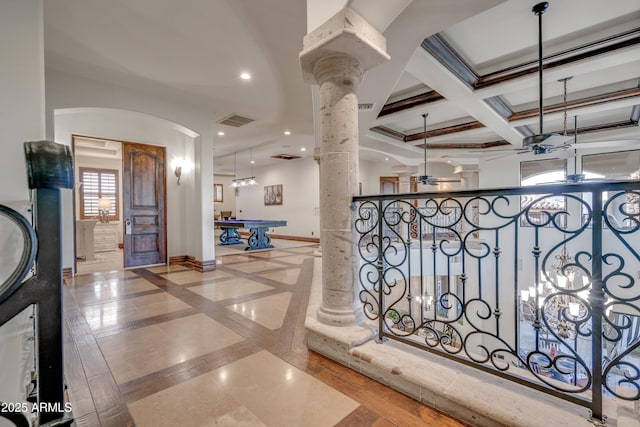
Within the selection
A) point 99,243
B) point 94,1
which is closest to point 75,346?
point 94,1

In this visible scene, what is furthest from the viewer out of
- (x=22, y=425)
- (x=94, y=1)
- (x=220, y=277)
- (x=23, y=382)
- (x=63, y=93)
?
(x=220, y=277)

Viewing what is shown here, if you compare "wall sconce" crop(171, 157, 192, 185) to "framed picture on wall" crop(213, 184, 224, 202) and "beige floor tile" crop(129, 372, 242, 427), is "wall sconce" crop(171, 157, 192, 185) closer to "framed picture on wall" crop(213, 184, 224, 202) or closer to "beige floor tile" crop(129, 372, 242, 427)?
"beige floor tile" crop(129, 372, 242, 427)

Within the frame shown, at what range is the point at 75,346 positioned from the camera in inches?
91.7

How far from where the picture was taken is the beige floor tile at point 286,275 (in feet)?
14.7

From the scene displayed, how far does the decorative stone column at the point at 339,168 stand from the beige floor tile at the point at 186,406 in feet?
2.80

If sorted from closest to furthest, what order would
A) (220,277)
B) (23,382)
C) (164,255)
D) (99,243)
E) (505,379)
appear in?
(23,382) → (505,379) → (220,277) → (164,255) → (99,243)

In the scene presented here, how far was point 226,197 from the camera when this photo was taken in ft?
47.4

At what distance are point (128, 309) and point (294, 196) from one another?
818 centimetres

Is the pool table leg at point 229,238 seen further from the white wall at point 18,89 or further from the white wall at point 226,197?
the white wall at point 18,89

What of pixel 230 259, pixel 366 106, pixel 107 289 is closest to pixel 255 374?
pixel 107 289

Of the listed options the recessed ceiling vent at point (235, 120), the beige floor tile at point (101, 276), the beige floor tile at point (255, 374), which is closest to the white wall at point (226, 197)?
the recessed ceiling vent at point (235, 120)

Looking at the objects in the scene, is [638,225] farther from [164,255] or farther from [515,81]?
[164,255]

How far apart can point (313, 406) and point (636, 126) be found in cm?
867

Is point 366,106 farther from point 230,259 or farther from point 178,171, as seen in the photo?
point 230,259
